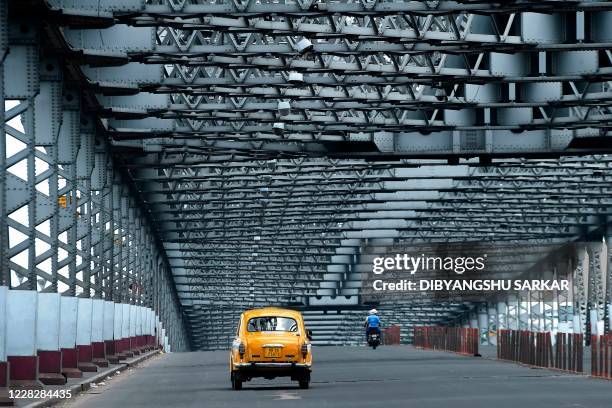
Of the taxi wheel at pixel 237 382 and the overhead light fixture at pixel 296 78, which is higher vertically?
the overhead light fixture at pixel 296 78

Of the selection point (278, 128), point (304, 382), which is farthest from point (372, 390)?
point (278, 128)

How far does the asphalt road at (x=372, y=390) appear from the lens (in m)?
24.8

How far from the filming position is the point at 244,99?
48.0m

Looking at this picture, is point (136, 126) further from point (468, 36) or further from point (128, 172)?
point (468, 36)

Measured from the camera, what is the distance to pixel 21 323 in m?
27.2

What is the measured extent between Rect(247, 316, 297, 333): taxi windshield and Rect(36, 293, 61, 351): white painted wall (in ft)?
13.5

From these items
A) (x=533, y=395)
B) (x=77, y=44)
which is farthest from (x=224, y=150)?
(x=533, y=395)

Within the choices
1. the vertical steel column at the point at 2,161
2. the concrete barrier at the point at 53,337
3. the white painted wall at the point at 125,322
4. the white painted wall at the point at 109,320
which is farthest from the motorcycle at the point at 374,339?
the vertical steel column at the point at 2,161

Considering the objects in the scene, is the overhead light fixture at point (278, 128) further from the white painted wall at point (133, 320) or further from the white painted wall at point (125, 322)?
the white painted wall at point (133, 320)

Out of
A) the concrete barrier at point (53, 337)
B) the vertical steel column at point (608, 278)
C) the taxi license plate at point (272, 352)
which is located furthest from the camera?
the vertical steel column at point (608, 278)

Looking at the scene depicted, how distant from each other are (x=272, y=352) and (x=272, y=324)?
1.40m

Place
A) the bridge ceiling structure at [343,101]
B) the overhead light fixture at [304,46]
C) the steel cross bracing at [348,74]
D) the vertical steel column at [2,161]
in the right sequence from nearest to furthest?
1. the vertical steel column at [2,161]
2. the steel cross bracing at [348,74]
3. the bridge ceiling structure at [343,101]
4. the overhead light fixture at [304,46]

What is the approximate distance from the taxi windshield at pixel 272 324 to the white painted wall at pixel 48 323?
13.5ft

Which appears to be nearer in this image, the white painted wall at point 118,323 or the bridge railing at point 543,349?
the bridge railing at point 543,349
